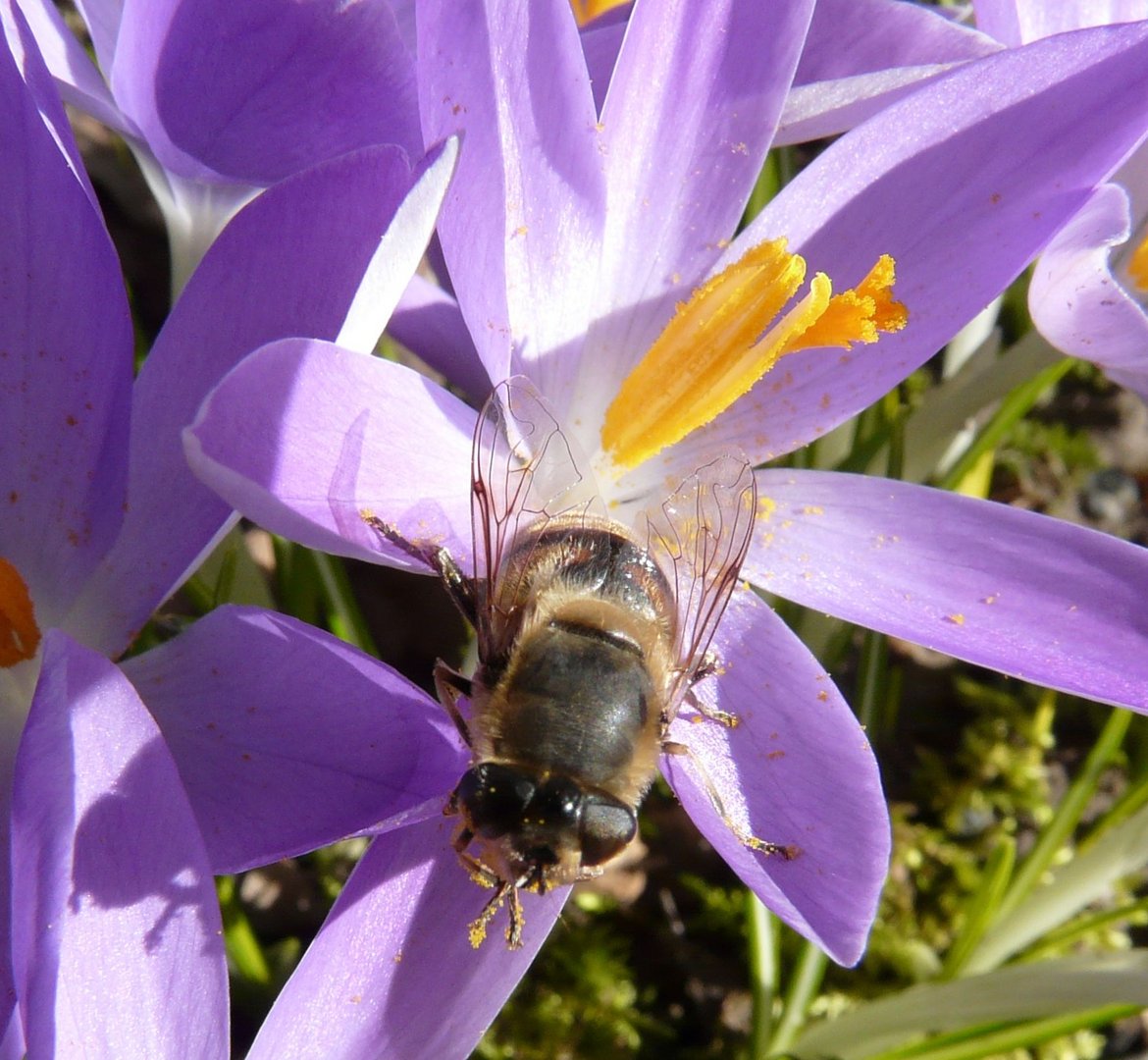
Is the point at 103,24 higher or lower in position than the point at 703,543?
higher

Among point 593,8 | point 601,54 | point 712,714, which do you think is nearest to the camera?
point 712,714

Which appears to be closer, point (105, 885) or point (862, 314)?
point (105, 885)

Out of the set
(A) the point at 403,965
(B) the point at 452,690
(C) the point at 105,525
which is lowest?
(A) the point at 403,965

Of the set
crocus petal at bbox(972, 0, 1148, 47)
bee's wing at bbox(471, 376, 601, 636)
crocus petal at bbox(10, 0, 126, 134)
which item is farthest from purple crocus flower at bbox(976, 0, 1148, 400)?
crocus petal at bbox(10, 0, 126, 134)

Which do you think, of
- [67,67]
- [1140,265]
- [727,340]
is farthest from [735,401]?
[67,67]

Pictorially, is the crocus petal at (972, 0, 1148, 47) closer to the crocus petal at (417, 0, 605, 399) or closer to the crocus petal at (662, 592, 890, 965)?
the crocus petal at (417, 0, 605, 399)

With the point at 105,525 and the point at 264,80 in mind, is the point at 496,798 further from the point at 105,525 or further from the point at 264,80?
the point at 264,80

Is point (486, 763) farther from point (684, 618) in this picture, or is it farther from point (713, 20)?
point (713, 20)

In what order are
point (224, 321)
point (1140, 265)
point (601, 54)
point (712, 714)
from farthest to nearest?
point (1140, 265), point (601, 54), point (712, 714), point (224, 321)
